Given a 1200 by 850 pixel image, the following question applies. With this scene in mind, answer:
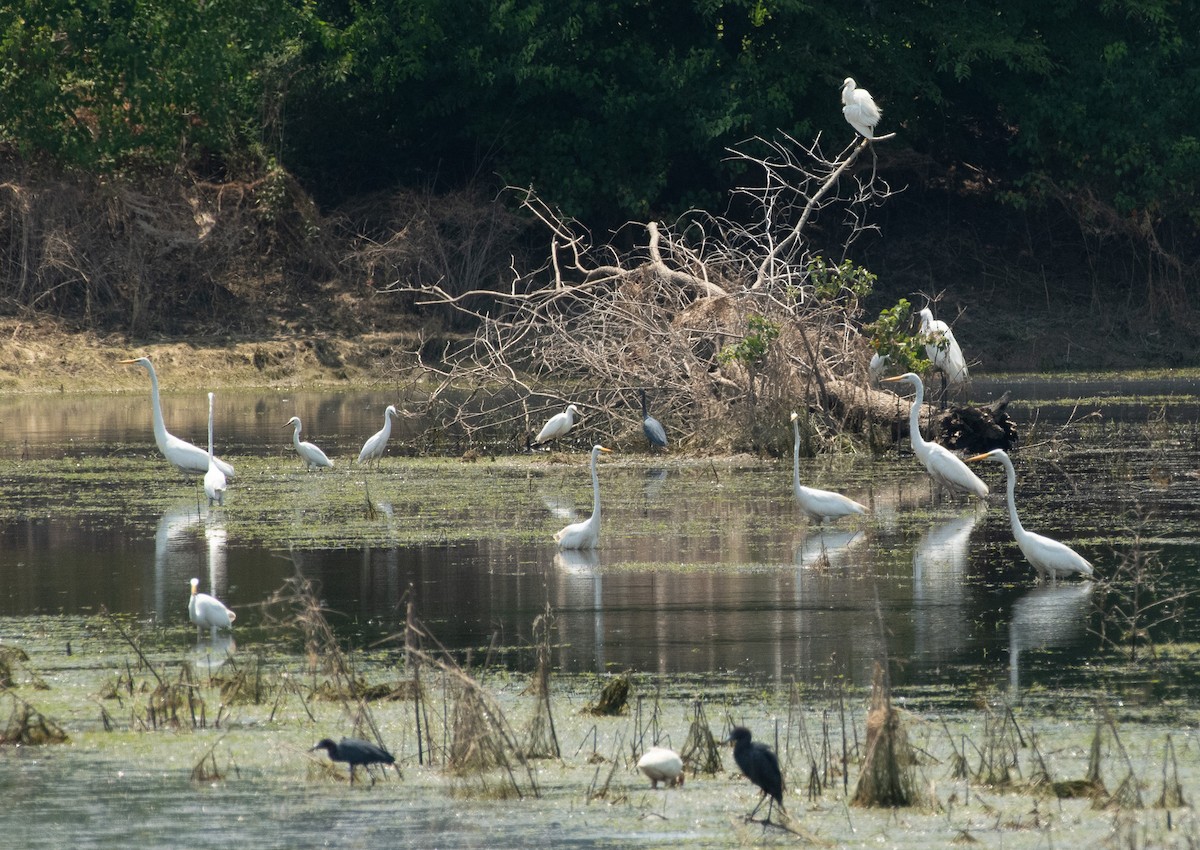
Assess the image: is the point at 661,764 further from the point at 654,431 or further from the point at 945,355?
the point at 945,355

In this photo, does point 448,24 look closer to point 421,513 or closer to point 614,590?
point 421,513

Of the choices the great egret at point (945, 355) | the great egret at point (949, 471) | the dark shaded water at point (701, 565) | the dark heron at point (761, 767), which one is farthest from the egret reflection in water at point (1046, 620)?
the great egret at point (945, 355)

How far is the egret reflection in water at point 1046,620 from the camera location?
8.77 m

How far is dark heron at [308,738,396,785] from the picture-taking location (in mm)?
6527

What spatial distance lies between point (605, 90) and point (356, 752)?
2411 centimetres

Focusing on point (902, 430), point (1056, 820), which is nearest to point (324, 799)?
point (1056, 820)

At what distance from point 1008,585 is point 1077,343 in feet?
64.5

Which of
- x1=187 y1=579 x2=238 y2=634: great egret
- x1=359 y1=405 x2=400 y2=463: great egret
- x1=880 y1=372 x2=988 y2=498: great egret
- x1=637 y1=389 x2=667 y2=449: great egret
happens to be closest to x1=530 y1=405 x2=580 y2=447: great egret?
x1=637 y1=389 x2=667 y2=449: great egret

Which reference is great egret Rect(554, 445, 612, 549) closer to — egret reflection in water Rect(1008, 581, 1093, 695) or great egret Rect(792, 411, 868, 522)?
great egret Rect(792, 411, 868, 522)

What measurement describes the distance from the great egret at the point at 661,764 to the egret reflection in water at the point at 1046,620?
203 cm

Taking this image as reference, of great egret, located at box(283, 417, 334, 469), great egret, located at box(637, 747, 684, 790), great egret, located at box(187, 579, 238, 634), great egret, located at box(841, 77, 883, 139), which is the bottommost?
great egret, located at box(637, 747, 684, 790)

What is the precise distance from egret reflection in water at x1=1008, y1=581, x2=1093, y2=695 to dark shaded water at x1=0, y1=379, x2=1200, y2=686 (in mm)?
21

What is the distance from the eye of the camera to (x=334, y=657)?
7719 mm

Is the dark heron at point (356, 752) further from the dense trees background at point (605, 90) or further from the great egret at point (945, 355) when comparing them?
the dense trees background at point (605, 90)
